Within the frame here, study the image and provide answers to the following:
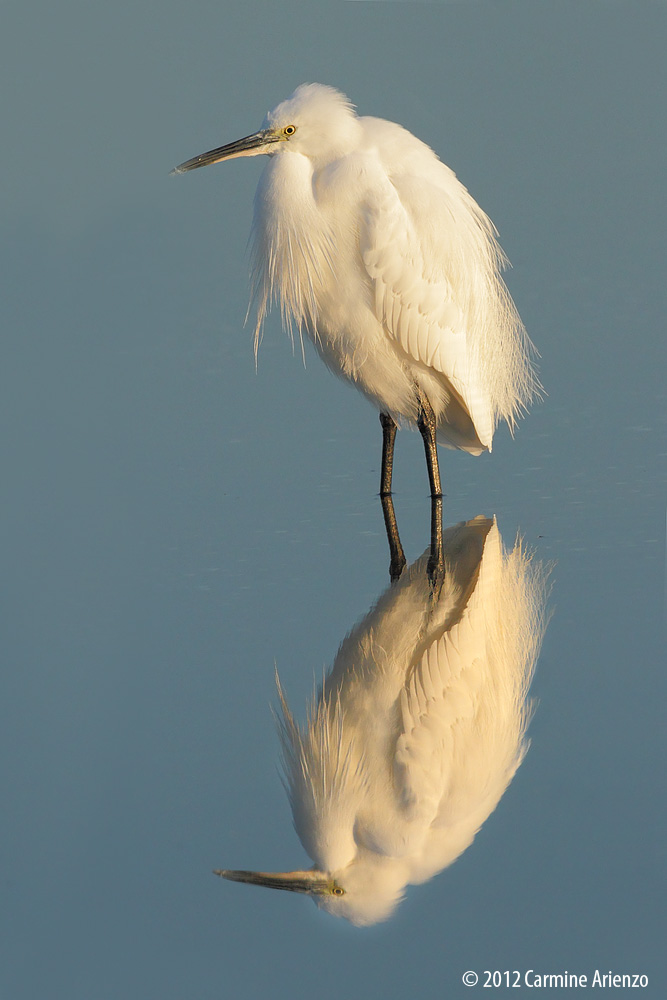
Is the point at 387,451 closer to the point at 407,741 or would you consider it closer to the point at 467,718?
the point at 467,718

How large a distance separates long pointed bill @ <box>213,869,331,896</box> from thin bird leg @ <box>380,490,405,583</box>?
1.66 metres

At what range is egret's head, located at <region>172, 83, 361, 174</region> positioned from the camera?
4457 mm

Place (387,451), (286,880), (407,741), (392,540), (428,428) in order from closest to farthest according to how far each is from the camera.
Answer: (286,880), (407,741), (392,540), (428,428), (387,451)

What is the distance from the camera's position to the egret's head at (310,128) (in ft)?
14.6

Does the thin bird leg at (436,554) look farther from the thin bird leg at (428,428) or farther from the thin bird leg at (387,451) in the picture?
the thin bird leg at (387,451)

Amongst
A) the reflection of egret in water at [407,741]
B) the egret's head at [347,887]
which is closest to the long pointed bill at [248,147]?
the reflection of egret in water at [407,741]

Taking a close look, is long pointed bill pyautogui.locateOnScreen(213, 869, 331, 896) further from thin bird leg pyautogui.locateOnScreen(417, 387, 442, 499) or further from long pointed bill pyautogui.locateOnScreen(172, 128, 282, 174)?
long pointed bill pyautogui.locateOnScreen(172, 128, 282, 174)

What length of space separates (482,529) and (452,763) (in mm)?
1783

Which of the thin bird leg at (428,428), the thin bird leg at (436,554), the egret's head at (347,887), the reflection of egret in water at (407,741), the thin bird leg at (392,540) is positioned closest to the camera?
the egret's head at (347,887)

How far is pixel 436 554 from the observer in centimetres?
442

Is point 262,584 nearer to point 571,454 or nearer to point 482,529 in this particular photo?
point 482,529

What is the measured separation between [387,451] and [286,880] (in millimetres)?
2763

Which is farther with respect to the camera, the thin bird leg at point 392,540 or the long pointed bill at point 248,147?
the long pointed bill at point 248,147

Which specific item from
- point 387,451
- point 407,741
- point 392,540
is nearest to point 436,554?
point 392,540
